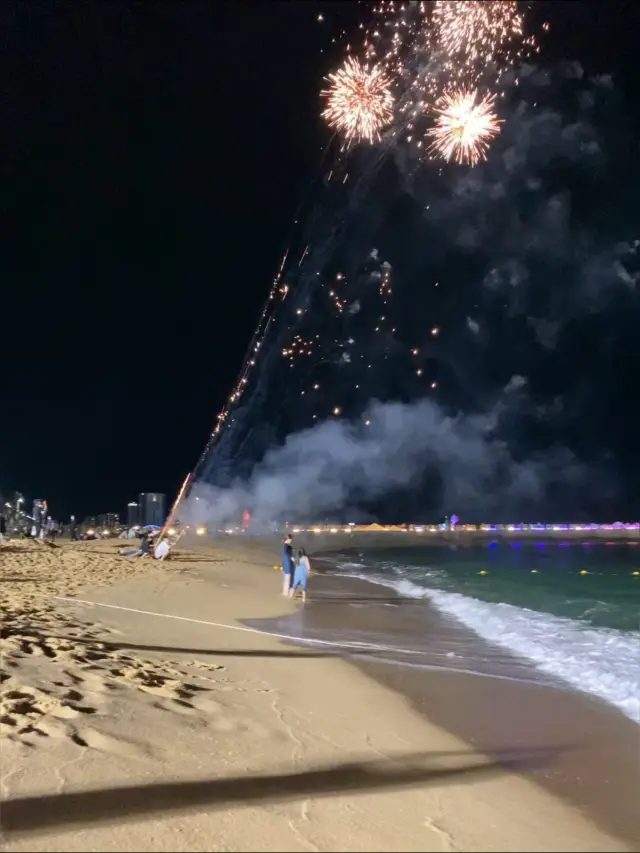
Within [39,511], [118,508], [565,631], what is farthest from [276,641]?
[118,508]

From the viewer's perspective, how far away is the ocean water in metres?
10.0

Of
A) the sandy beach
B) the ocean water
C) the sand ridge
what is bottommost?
the ocean water

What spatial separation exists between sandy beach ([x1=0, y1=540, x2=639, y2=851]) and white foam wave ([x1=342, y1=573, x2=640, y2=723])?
4.13 ft

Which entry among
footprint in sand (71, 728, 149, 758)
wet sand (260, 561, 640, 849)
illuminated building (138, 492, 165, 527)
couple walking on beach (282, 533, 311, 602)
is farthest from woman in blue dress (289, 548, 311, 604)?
illuminated building (138, 492, 165, 527)

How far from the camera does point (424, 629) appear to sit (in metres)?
13.6

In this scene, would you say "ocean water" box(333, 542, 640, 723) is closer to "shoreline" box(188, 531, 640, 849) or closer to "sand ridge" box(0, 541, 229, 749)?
"shoreline" box(188, 531, 640, 849)

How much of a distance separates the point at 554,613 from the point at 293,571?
695 cm

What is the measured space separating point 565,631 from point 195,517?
7947 centimetres

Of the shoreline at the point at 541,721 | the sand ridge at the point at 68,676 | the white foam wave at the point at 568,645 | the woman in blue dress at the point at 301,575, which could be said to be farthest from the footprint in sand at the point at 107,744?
the woman in blue dress at the point at 301,575

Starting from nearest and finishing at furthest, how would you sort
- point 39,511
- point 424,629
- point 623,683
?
point 623,683, point 424,629, point 39,511

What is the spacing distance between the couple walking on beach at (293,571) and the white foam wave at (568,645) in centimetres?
364

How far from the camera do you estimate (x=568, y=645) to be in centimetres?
1223

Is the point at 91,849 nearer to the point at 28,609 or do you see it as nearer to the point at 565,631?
the point at 28,609

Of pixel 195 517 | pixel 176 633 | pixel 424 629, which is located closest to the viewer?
pixel 176 633
